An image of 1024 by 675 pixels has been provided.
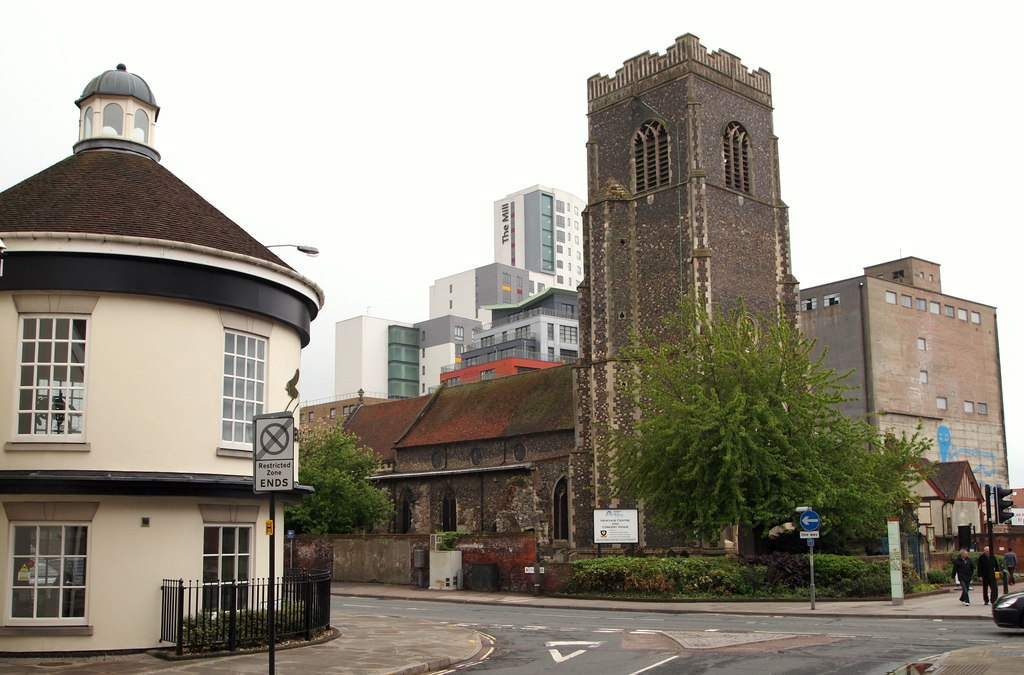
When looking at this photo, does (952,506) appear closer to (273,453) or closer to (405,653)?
(405,653)

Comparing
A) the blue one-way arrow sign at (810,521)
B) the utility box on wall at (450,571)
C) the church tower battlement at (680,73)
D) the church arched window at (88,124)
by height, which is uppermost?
the church tower battlement at (680,73)

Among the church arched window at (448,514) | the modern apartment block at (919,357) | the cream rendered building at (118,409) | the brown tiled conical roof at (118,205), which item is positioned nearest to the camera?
the cream rendered building at (118,409)

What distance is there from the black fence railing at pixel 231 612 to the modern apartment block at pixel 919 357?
6578cm

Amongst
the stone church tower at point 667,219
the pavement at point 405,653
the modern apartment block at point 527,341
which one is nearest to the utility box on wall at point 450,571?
the stone church tower at point 667,219

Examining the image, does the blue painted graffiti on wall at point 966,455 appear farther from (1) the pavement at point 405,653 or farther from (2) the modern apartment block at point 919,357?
(1) the pavement at point 405,653

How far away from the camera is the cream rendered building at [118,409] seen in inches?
619

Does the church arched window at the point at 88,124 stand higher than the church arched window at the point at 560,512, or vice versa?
the church arched window at the point at 88,124

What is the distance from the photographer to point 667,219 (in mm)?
44812

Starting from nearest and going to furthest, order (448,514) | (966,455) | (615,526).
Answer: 1. (615,526)
2. (448,514)
3. (966,455)

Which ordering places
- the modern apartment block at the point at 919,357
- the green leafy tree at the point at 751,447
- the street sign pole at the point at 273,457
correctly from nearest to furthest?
the street sign pole at the point at 273,457 → the green leafy tree at the point at 751,447 → the modern apartment block at the point at 919,357

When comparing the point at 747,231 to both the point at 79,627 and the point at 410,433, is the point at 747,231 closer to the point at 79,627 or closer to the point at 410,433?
the point at 410,433

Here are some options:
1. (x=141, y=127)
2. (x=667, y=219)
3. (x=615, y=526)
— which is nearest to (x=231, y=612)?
(x=141, y=127)

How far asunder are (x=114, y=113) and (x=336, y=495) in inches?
1163

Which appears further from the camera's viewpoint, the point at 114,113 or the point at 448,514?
the point at 448,514
